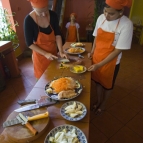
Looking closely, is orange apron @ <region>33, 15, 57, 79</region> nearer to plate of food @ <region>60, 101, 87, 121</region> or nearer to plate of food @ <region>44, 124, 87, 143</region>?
plate of food @ <region>60, 101, 87, 121</region>

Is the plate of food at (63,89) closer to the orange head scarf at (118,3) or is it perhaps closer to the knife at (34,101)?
the knife at (34,101)

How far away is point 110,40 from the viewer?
1.26 meters

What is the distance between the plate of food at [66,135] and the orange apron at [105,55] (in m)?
0.85

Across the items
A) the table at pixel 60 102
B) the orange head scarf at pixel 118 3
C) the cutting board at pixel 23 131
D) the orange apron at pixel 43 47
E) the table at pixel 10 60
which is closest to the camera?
the cutting board at pixel 23 131

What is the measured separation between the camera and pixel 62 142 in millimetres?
636

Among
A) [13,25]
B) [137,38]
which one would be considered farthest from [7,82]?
[137,38]

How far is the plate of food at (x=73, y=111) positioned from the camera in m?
0.79

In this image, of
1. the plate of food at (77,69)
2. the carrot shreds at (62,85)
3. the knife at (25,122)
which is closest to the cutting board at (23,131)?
the knife at (25,122)

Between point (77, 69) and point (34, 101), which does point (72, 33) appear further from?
point (34, 101)

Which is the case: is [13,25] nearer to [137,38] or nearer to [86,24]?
[86,24]

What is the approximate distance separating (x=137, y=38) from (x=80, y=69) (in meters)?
4.17

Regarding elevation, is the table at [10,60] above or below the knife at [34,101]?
below

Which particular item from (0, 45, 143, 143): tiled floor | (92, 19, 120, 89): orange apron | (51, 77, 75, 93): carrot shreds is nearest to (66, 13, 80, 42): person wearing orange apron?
(0, 45, 143, 143): tiled floor

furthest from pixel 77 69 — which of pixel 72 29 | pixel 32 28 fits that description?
pixel 72 29
